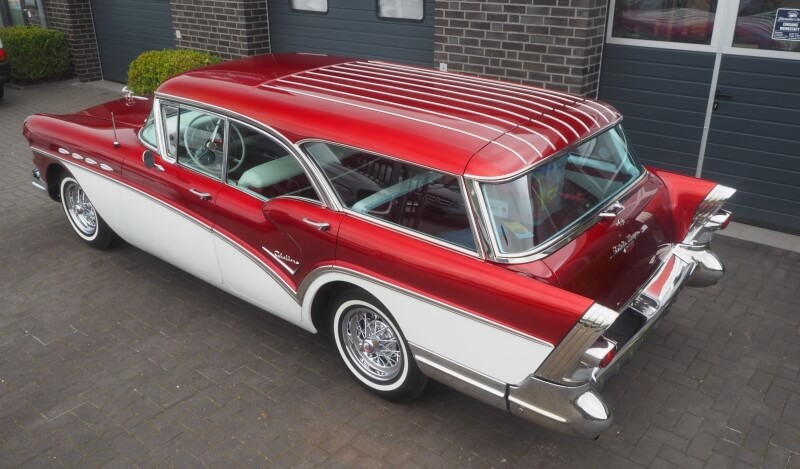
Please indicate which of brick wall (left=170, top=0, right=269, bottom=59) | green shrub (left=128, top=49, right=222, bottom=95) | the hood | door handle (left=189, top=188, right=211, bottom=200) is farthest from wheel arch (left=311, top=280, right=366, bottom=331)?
brick wall (left=170, top=0, right=269, bottom=59)

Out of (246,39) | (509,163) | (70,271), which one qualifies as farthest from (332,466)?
(246,39)

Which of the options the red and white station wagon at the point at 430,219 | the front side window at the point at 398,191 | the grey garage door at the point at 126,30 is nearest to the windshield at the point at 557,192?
the red and white station wagon at the point at 430,219

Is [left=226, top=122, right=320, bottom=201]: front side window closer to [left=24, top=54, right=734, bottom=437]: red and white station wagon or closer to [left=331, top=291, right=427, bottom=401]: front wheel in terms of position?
[left=24, top=54, right=734, bottom=437]: red and white station wagon

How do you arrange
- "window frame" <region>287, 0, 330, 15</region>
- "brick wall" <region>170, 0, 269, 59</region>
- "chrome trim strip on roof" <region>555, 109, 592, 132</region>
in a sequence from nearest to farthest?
"chrome trim strip on roof" <region>555, 109, 592, 132</region>
"window frame" <region>287, 0, 330, 15</region>
"brick wall" <region>170, 0, 269, 59</region>

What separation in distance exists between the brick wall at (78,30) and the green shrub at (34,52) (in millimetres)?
213

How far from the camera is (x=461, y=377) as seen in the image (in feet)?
11.8

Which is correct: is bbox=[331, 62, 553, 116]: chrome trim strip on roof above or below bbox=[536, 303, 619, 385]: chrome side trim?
above

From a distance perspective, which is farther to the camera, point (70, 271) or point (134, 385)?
point (70, 271)

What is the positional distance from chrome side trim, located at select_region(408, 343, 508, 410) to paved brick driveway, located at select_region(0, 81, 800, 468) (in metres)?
0.43

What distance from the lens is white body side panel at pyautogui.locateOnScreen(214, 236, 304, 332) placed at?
4.40 meters

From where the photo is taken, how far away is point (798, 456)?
3.72 metres

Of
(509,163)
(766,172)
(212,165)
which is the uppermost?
(509,163)

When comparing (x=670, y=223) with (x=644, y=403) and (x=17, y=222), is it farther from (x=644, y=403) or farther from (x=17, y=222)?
(x=17, y=222)

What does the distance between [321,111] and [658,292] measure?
2.23 metres
